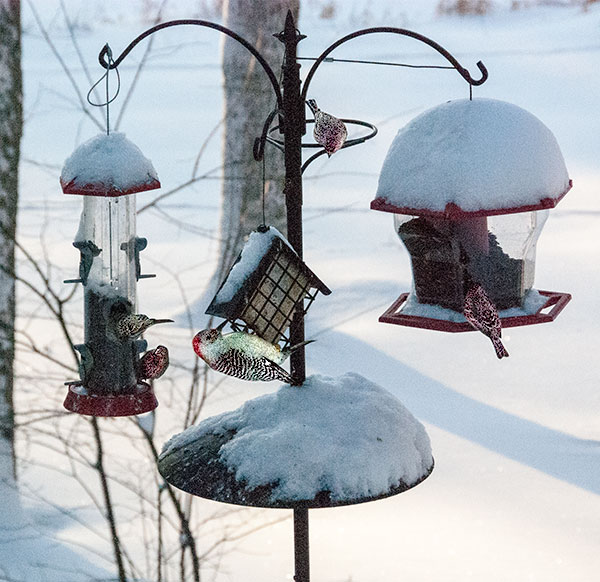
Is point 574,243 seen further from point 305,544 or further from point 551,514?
point 305,544

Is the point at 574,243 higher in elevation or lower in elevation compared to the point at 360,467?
lower

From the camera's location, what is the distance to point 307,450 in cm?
217

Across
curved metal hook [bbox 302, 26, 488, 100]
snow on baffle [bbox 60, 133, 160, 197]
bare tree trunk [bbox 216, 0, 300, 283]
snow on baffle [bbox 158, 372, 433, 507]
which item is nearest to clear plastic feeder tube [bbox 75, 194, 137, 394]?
snow on baffle [bbox 60, 133, 160, 197]

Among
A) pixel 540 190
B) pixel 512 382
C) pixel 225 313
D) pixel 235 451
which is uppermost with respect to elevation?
pixel 540 190

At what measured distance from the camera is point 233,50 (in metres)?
7.76

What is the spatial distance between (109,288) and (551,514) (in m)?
3.36

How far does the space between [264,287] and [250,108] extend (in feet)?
15.7

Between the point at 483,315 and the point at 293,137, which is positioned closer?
the point at 293,137

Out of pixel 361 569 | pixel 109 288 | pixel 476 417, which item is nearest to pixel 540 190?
pixel 109 288

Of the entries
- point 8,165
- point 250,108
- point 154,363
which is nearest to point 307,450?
point 154,363

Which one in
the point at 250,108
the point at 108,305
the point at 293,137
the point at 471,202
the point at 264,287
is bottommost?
the point at 250,108

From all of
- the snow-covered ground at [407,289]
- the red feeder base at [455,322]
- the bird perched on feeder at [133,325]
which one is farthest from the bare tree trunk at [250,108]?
the red feeder base at [455,322]

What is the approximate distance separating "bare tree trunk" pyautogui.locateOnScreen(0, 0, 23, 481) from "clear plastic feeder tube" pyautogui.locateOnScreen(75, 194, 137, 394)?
2750 millimetres

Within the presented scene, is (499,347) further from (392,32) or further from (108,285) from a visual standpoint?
(108,285)
